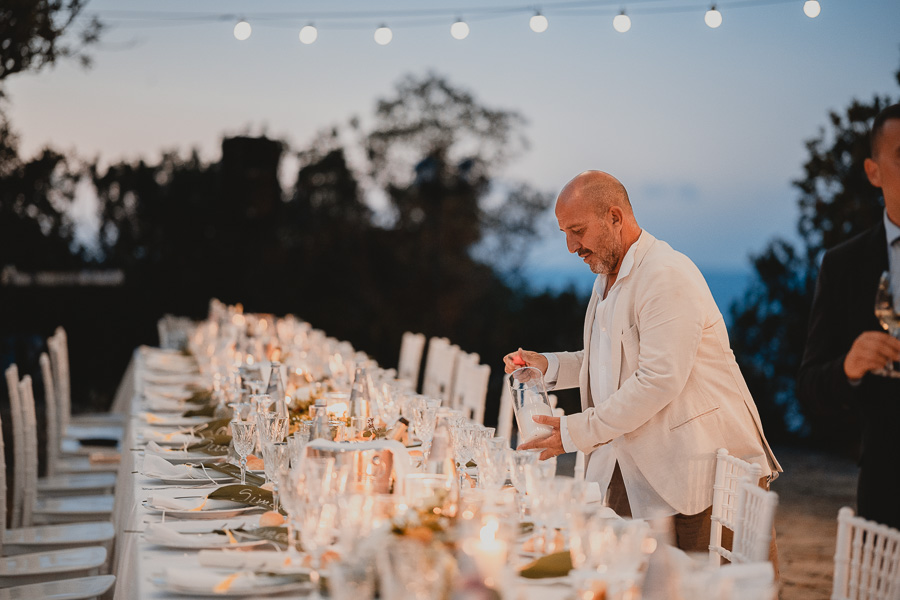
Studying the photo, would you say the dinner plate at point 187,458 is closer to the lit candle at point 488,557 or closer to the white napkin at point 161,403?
the white napkin at point 161,403

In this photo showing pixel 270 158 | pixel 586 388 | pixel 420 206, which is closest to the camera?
pixel 586 388

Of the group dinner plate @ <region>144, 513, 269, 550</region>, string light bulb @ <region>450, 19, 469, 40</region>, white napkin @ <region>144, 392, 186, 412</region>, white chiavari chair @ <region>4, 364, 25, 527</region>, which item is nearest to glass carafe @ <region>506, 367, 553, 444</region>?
dinner plate @ <region>144, 513, 269, 550</region>

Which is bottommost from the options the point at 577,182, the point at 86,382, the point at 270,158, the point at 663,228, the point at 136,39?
the point at 86,382

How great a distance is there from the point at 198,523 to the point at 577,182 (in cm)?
157

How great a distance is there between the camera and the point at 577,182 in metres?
2.97

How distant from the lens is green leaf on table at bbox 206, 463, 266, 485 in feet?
9.02

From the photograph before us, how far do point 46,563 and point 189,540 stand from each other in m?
1.54

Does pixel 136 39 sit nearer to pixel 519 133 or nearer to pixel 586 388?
pixel 519 133

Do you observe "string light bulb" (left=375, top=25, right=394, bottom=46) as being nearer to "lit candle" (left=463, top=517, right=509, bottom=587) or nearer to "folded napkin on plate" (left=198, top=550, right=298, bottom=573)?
"folded napkin on plate" (left=198, top=550, right=298, bottom=573)

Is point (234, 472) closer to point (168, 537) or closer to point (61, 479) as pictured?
point (168, 537)

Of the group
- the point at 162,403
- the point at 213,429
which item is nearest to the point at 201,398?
the point at 162,403

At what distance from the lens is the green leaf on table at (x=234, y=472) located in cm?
275

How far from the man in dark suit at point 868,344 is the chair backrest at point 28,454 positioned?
10.7ft

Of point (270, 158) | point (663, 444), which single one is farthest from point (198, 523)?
point (270, 158)
